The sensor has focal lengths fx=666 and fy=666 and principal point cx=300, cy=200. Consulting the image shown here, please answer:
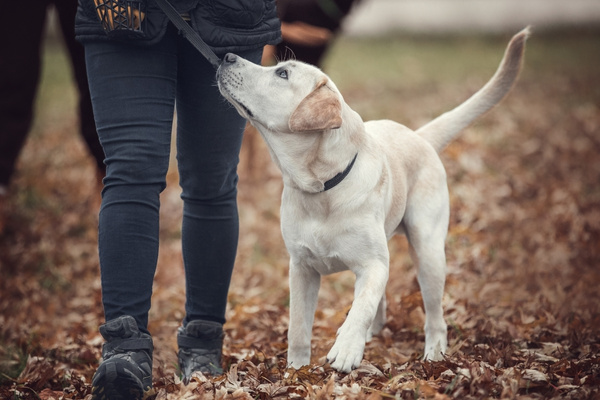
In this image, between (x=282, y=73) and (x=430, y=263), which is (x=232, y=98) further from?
(x=430, y=263)

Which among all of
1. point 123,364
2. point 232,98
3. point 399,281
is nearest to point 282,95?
point 232,98

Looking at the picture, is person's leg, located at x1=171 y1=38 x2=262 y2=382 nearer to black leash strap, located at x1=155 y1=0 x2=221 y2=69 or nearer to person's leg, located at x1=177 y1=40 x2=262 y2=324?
person's leg, located at x1=177 y1=40 x2=262 y2=324

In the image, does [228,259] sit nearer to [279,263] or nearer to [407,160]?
[407,160]

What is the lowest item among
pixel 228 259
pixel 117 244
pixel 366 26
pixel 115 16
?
pixel 366 26

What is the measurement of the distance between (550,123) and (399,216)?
5.88 metres

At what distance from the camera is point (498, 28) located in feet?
61.5

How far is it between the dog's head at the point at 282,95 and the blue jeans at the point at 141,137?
0.26ft

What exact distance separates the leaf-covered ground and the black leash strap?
1303mm

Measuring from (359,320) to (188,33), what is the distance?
4.33 ft

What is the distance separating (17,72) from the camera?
4992mm

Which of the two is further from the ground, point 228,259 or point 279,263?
point 228,259

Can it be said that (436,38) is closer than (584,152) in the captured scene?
No

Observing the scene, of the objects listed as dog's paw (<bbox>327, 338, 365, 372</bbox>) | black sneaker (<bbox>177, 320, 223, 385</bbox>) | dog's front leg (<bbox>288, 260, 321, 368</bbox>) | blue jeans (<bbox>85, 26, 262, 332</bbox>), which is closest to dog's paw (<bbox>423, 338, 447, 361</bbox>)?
dog's front leg (<bbox>288, 260, 321, 368</bbox>)

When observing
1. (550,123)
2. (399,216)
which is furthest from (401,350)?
(550,123)
